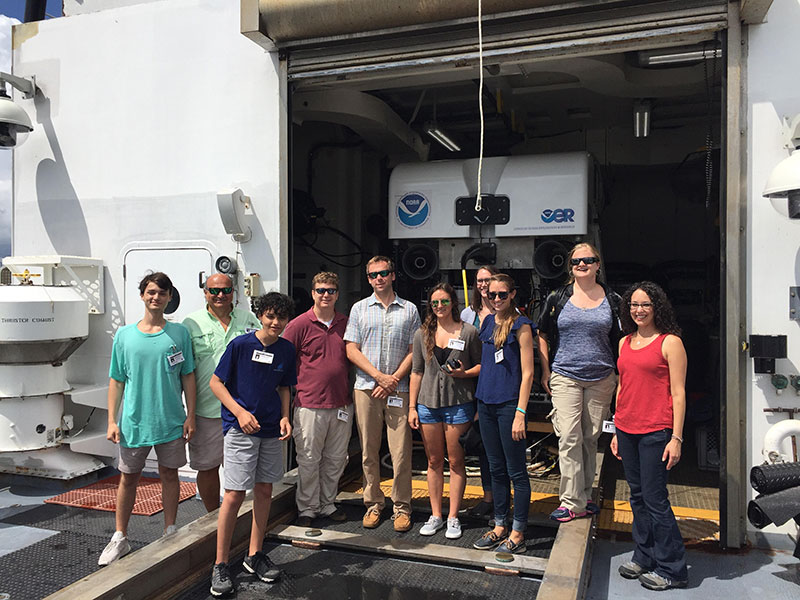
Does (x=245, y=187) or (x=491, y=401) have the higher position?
(x=245, y=187)

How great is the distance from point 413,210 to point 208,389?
2.42 m

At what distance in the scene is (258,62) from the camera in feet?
15.2

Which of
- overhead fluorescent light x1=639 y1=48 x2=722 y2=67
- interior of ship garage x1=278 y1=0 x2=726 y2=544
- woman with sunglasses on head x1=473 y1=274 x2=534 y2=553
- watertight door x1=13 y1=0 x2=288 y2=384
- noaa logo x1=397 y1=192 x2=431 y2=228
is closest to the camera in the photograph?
woman with sunglasses on head x1=473 y1=274 x2=534 y2=553

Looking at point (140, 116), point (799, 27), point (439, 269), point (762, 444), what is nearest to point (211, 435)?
point (439, 269)

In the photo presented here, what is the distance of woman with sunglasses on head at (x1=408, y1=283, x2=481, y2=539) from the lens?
3484 millimetres

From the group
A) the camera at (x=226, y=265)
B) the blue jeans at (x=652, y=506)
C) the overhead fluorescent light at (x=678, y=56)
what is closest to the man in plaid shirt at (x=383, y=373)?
the blue jeans at (x=652, y=506)

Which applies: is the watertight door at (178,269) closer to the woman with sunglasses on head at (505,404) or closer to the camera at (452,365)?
the camera at (452,365)

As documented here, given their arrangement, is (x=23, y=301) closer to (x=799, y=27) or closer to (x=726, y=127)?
(x=726, y=127)

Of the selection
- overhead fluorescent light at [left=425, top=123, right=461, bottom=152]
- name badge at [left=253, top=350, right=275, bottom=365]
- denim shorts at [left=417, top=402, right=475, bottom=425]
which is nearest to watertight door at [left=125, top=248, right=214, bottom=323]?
name badge at [left=253, top=350, right=275, bottom=365]

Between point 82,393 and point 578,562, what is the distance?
403cm

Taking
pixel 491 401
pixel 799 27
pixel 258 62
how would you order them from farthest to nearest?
pixel 258 62
pixel 799 27
pixel 491 401

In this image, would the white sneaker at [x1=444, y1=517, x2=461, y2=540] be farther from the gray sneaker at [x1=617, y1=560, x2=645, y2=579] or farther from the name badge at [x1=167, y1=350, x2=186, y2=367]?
the name badge at [x1=167, y1=350, x2=186, y2=367]

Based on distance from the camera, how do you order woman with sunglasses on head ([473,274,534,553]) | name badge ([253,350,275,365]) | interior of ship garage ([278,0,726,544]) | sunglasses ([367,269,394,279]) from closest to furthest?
name badge ([253,350,275,365])
woman with sunglasses on head ([473,274,534,553])
sunglasses ([367,269,394,279])
interior of ship garage ([278,0,726,544])

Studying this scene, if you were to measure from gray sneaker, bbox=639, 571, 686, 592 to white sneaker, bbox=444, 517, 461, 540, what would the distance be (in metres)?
0.98
